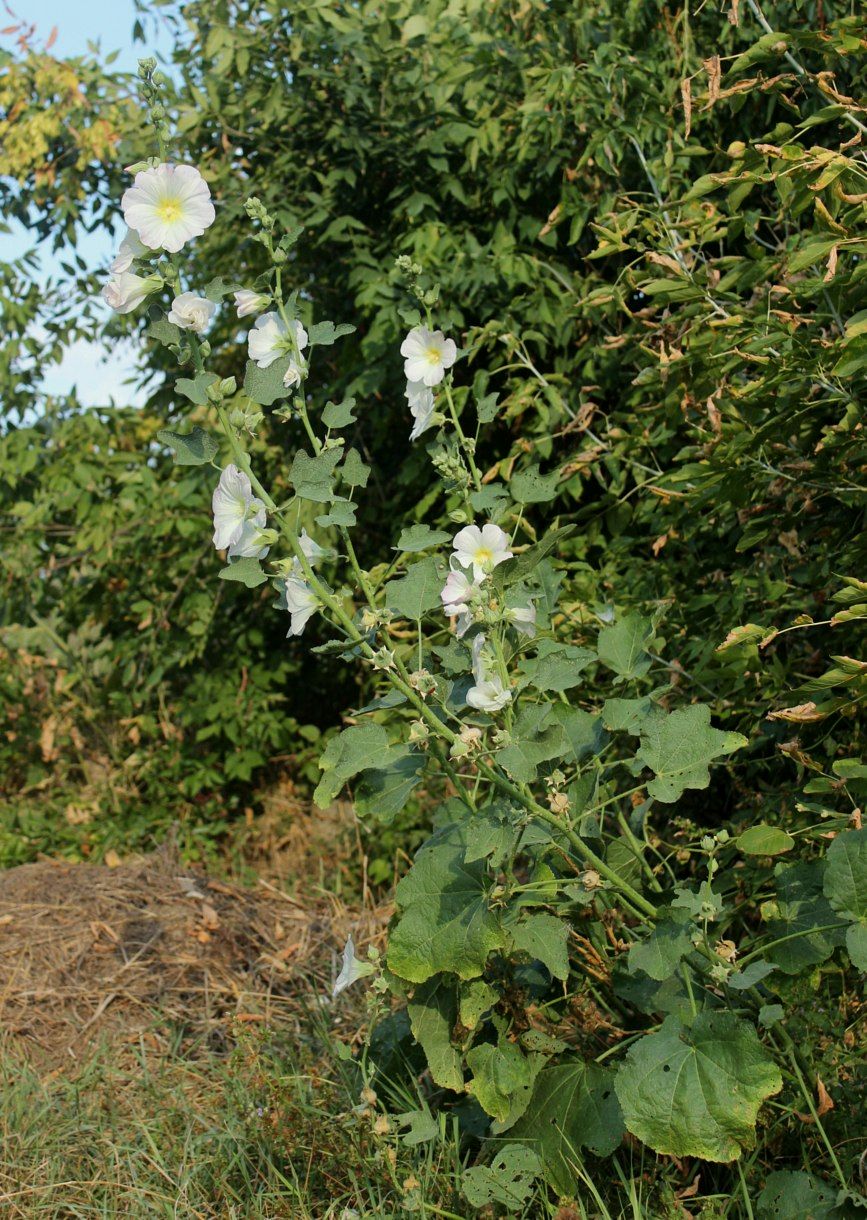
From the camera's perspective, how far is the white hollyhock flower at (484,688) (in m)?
1.72

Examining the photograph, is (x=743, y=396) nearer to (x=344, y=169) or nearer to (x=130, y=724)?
(x=344, y=169)

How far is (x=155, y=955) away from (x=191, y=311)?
1.97 metres

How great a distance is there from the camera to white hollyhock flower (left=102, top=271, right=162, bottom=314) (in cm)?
179

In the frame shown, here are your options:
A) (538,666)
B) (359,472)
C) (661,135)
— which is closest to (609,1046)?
(538,666)

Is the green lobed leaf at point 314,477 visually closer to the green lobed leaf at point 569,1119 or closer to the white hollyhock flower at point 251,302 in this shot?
the white hollyhock flower at point 251,302

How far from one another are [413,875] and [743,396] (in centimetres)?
97

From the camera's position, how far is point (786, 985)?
71.8 inches

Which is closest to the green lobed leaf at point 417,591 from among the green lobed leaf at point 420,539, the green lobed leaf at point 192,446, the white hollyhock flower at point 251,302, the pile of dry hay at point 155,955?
the green lobed leaf at point 420,539

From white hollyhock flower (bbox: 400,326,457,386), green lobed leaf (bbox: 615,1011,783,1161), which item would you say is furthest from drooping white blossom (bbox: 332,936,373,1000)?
white hollyhock flower (bbox: 400,326,457,386)

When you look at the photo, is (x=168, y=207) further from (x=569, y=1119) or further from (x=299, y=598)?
(x=569, y=1119)

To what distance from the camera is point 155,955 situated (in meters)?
3.16

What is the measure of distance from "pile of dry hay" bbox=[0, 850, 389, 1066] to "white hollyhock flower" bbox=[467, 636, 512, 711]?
1.15 metres

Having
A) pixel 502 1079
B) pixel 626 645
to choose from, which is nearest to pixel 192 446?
pixel 626 645

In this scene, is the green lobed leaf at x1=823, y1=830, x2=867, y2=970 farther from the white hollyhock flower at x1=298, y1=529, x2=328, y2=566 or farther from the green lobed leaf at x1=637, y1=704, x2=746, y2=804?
the white hollyhock flower at x1=298, y1=529, x2=328, y2=566
